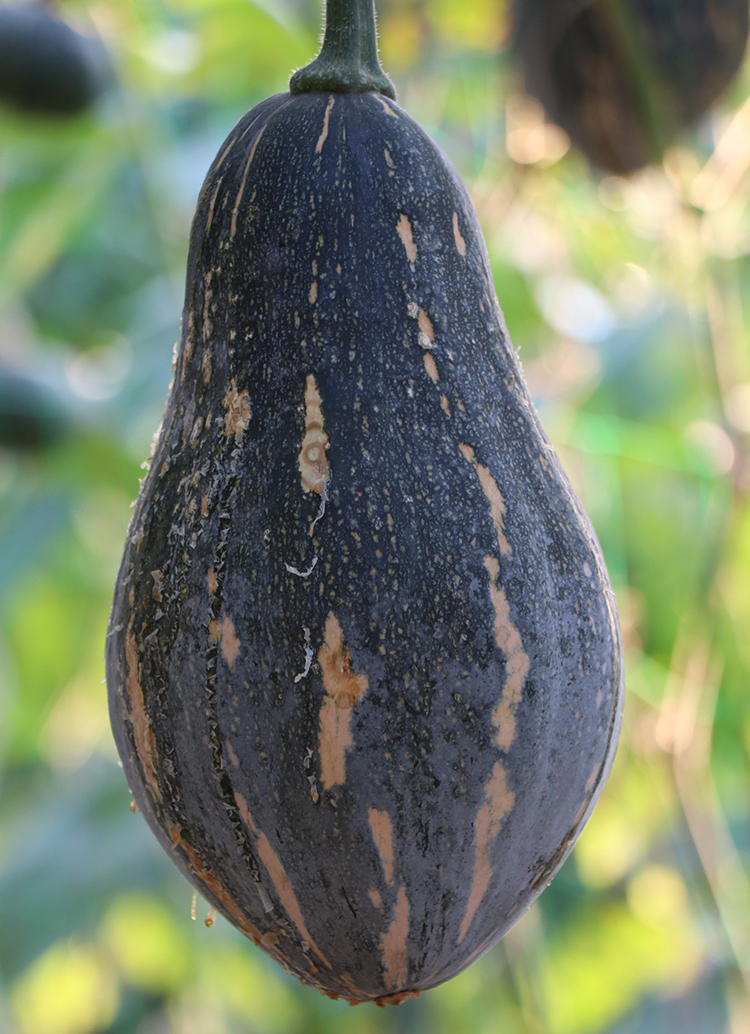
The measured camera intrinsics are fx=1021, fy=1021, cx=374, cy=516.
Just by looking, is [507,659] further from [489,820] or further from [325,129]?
[325,129]

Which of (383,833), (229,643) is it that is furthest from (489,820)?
(229,643)

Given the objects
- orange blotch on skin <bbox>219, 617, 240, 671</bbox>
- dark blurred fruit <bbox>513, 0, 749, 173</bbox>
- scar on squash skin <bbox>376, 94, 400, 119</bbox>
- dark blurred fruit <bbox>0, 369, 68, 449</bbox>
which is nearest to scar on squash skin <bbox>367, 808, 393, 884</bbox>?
orange blotch on skin <bbox>219, 617, 240, 671</bbox>

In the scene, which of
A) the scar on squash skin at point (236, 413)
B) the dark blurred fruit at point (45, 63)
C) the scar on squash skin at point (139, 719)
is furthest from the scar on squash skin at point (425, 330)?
the dark blurred fruit at point (45, 63)

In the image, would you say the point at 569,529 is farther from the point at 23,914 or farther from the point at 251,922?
the point at 23,914

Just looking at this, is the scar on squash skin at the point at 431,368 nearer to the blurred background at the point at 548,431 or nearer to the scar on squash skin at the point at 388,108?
the scar on squash skin at the point at 388,108

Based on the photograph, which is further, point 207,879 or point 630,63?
point 630,63

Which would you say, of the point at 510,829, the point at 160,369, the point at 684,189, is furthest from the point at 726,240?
the point at 510,829
